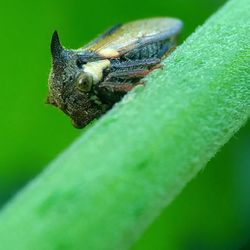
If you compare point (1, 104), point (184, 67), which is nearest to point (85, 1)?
point (1, 104)

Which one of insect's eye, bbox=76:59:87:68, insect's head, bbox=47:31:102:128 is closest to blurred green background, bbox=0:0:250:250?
insect's head, bbox=47:31:102:128

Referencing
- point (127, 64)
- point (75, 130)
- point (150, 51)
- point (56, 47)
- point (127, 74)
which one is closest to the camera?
point (56, 47)

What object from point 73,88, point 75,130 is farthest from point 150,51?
point 75,130

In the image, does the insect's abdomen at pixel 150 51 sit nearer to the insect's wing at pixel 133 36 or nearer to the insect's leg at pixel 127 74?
the insect's wing at pixel 133 36

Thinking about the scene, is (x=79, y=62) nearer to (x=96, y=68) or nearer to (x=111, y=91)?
(x=96, y=68)

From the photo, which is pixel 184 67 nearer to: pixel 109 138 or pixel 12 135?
pixel 109 138

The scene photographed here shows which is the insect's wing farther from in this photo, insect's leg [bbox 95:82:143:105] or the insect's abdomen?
insect's leg [bbox 95:82:143:105]

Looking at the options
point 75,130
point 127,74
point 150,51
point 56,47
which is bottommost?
point 75,130

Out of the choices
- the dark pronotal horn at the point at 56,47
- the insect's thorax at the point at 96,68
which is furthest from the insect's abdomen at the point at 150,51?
the dark pronotal horn at the point at 56,47
